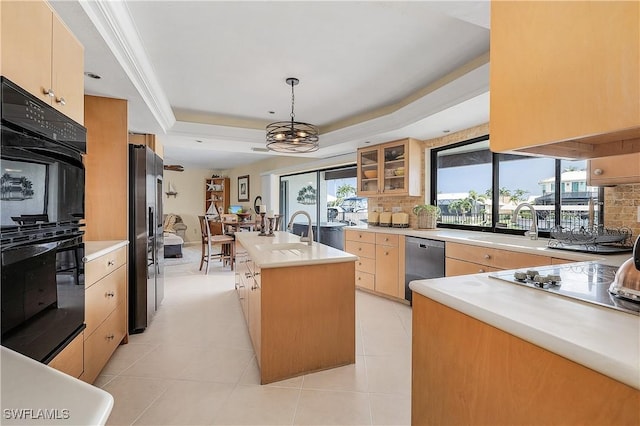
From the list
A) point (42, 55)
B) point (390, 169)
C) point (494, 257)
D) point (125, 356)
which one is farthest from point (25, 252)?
point (390, 169)

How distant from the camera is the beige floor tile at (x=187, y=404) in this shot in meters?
1.71

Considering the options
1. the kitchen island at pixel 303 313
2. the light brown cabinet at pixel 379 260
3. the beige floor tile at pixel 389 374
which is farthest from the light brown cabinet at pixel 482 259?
the kitchen island at pixel 303 313

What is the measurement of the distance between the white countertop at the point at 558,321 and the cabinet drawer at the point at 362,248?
3.03 meters

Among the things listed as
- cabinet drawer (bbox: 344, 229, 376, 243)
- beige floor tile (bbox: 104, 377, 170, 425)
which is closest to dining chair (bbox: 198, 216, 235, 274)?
cabinet drawer (bbox: 344, 229, 376, 243)

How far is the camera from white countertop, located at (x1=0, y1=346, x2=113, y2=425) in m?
0.46

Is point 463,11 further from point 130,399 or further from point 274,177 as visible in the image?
point 274,177

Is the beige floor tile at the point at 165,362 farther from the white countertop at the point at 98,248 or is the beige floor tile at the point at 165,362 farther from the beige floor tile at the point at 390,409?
the beige floor tile at the point at 390,409

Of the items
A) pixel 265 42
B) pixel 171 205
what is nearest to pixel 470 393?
pixel 265 42

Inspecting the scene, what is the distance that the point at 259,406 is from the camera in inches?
72.1

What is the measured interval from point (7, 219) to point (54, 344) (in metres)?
0.69

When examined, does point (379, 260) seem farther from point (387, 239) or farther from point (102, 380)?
point (102, 380)

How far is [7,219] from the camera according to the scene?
1103 mm

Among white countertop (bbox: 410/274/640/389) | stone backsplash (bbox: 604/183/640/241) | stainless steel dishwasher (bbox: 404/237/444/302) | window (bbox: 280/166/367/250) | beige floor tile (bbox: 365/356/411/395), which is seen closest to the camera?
white countertop (bbox: 410/274/640/389)

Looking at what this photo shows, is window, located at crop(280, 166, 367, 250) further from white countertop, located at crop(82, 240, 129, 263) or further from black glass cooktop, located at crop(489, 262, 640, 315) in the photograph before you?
black glass cooktop, located at crop(489, 262, 640, 315)
